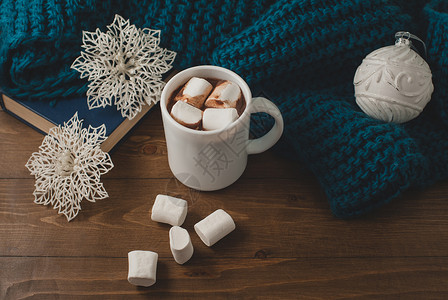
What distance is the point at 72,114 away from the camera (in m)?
0.74

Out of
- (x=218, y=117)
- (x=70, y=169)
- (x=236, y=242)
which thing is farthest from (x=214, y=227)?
(x=70, y=169)

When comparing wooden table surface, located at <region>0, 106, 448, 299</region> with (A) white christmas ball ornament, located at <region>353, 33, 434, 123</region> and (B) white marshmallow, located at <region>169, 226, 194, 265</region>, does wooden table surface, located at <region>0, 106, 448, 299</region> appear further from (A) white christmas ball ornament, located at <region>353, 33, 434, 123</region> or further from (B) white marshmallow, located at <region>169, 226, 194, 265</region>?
(A) white christmas ball ornament, located at <region>353, 33, 434, 123</region>

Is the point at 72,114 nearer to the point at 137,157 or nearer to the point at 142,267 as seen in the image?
the point at 137,157

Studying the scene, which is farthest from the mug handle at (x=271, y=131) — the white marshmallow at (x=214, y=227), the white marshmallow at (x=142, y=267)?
the white marshmallow at (x=142, y=267)

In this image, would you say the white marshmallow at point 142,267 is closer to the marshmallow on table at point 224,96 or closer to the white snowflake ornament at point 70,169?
the white snowflake ornament at point 70,169

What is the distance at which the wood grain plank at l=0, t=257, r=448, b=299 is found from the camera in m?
0.60

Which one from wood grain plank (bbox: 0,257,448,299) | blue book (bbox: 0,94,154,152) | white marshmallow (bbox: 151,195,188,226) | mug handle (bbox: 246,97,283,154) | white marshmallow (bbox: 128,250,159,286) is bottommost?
wood grain plank (bbox: 0,257,448,299)

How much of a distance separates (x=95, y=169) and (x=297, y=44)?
1.41 feet

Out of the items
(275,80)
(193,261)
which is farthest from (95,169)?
(275,80)

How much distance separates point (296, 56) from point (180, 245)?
39cm

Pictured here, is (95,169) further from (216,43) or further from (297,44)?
(297,44)

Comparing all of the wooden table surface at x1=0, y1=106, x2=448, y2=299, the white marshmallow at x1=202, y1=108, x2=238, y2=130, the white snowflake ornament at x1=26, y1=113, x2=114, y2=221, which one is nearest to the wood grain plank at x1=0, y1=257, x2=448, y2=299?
the wooden table surface at x1=0, y1=106, x2=448, y2=299

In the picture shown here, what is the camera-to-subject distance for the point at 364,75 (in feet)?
2.25

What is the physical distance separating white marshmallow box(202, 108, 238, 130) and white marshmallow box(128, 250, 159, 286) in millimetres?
210
